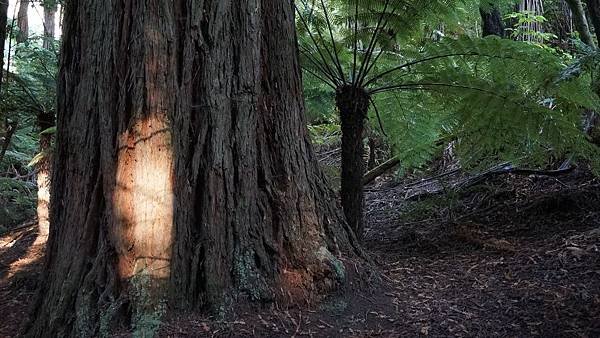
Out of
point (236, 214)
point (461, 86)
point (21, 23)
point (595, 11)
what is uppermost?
point (21, 23)

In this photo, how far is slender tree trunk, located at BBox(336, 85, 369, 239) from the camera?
13.4 feet

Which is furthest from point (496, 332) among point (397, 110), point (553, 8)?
point (553, 8)

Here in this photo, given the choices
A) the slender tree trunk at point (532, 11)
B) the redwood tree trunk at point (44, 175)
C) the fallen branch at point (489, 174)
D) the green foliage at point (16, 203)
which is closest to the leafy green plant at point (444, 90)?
the fallen branch at point (489, 174)

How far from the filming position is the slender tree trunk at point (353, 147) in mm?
4078

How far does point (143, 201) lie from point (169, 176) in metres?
0.17

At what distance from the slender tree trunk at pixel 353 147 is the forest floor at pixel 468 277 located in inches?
14.7

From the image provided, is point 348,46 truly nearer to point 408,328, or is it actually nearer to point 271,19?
point 271,19

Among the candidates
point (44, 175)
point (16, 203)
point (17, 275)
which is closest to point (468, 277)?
point (17, 275)

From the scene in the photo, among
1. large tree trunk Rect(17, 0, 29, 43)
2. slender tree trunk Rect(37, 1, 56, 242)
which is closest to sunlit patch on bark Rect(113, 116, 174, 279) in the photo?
slender tree trunk Rect(37, 1, 56, 242)

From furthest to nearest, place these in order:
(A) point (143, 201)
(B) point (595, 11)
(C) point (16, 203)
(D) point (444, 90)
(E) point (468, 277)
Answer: (C) point (16, 203)
(D) point (444, 90)
(B) point (595, 11)
(E) point (468, 277)
(A) point (143, 201)

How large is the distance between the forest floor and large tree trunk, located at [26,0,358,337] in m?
0.19

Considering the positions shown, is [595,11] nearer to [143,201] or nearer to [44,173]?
[143,201]

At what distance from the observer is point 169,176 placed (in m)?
2.48

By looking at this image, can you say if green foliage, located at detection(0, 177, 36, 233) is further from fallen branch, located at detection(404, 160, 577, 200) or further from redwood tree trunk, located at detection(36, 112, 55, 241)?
fallen branch, located at detection(404, 160, 577, 200)
